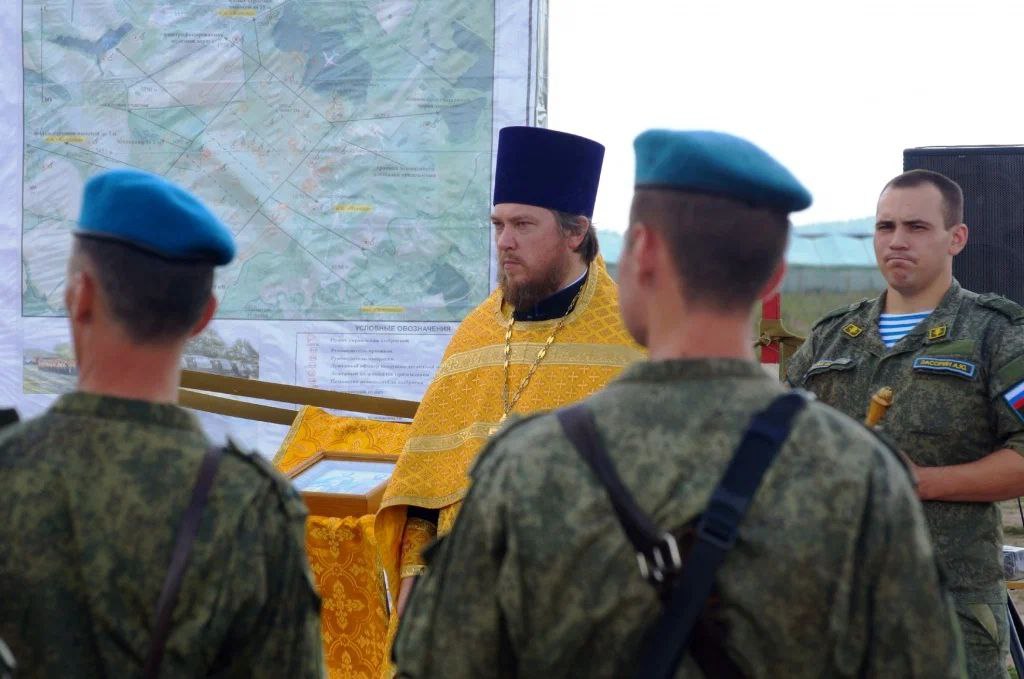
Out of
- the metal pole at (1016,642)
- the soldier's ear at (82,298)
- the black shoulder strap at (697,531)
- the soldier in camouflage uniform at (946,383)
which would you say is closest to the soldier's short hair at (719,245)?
the black shoulder strap at (697,531)

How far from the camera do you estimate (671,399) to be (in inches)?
62.3

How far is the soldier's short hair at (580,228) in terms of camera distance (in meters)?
3.59

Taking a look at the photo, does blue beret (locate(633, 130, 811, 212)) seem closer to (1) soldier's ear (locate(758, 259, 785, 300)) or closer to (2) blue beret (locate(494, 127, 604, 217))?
(1) soldier's ear (locate(758, 259, 785, 300))

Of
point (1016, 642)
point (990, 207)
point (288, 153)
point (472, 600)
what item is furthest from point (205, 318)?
point (990, 207)

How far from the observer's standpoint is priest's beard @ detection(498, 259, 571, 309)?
11.6ft

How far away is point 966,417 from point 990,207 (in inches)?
89.4

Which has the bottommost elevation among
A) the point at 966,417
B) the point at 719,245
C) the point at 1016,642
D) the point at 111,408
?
the point at 1016,642

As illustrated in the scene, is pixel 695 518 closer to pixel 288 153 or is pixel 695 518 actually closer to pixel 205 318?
pixel 205 318

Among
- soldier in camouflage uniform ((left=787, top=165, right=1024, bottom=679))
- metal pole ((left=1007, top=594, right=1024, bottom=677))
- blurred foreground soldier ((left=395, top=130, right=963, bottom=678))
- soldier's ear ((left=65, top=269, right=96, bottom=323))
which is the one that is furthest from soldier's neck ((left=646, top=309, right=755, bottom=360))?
metal pole ((left=1007, top=594, right=1024, bottom=677))

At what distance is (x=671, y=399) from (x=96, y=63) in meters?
4.23

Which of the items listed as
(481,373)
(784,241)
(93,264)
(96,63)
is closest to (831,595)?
(784,241)

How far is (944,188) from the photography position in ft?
11.7

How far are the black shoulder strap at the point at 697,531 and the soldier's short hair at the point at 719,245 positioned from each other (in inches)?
6.9

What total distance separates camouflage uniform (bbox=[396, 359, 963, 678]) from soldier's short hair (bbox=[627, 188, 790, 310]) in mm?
102
